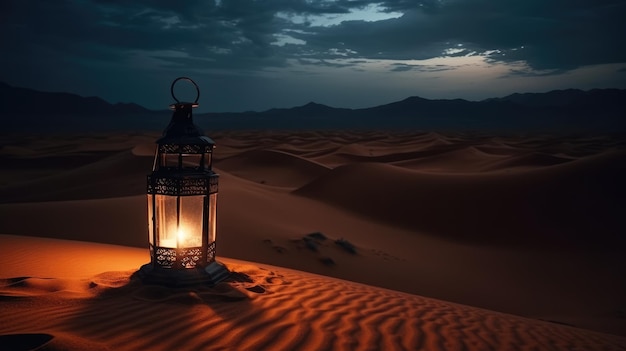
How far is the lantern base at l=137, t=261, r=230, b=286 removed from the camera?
476 centimetres

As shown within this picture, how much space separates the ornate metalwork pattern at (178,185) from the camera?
15.5 ft

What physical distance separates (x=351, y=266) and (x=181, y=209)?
4.97m

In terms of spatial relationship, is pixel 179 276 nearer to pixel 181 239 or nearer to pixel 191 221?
pixel 181 239

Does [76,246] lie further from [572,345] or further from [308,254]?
[572,345]

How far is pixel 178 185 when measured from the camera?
4703mm

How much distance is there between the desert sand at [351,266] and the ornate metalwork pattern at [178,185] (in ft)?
3.31

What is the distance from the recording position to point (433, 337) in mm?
4301

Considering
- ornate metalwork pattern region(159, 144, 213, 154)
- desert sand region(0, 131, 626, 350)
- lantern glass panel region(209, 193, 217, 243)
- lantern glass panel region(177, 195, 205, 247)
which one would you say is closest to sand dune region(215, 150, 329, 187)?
desert sand region(0, 131, 626, 350)

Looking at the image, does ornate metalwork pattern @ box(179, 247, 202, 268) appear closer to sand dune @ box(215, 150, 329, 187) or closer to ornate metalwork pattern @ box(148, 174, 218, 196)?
ornate metalwork pattern @ box(148, 174, 218, 196)

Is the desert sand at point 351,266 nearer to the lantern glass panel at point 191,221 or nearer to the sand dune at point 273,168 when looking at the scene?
the lantern glass panel at point 191,221

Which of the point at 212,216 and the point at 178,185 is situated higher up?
the point at 178,185

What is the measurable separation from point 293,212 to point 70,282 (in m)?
8.83

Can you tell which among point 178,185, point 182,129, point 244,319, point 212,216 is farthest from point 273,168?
point 244,319

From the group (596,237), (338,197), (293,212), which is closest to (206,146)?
(293,212)
